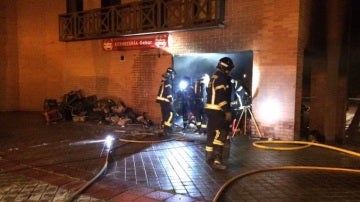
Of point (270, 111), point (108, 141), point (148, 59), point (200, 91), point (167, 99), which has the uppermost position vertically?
point (148, 59)

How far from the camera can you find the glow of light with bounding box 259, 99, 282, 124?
977 cm

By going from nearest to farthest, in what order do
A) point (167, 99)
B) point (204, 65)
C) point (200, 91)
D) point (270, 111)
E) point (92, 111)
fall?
point (270, 111) → point (167, 99) → point (200, 91) → point (204, 65) → point (92, 111)

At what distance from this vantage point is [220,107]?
261 inches

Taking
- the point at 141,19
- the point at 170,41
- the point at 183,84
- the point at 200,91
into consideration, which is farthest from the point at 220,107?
the point at 141,19

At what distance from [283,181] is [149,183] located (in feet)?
7.18

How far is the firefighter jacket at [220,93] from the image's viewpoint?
6633 millimetres

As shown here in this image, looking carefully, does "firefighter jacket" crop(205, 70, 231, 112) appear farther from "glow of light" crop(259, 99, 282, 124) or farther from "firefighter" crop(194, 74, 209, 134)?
"firefighter" crop(194, 74, 209, 134)

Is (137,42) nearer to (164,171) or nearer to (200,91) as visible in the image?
(200,91)

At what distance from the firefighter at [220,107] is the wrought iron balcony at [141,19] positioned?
4234 millimetres

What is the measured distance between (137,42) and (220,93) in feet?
23.8

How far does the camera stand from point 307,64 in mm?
10398

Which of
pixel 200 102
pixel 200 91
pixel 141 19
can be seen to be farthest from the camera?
pixel 141 19

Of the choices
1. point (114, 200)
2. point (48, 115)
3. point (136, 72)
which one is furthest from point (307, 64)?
point (48, 115)

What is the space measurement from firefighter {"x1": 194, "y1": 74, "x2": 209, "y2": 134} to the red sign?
2191mm
